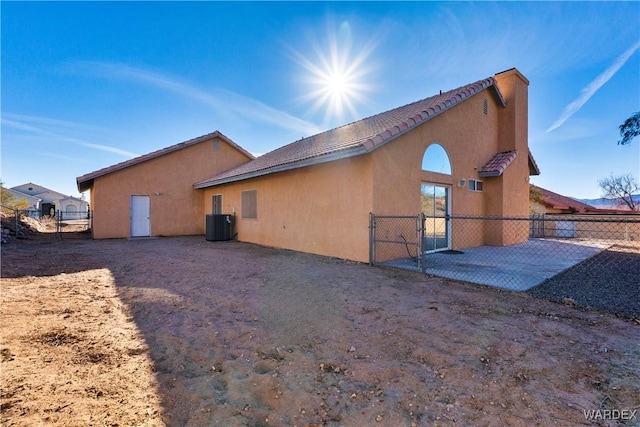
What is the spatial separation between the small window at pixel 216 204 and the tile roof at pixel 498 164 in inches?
477

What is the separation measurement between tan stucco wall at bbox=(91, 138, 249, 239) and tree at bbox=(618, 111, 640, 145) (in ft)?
55.4

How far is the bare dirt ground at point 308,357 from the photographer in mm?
2023

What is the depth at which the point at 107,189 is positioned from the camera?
1383 centimetres

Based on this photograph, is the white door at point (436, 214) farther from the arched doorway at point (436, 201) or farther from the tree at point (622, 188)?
the tree at point (622, 188)

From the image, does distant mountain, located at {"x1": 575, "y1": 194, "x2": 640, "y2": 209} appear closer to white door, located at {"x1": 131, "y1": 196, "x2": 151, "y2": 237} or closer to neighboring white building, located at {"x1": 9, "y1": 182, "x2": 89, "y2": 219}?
white door, located at {"x1": 131, "y1": 196, "x2": 151, "y2": 237}

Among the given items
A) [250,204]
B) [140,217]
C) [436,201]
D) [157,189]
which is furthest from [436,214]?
[140,217]

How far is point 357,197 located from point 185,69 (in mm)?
9319

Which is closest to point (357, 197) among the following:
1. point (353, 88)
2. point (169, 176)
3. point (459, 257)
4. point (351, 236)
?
point (351, 236)

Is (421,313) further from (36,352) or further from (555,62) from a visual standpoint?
(555,62)

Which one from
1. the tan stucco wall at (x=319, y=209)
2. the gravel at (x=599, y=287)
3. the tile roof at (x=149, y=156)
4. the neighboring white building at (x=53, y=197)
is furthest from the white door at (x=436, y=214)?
the neighboring white building at (x=53, y=197)

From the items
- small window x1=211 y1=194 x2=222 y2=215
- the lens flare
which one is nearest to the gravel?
the lens flare

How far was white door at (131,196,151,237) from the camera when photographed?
14570 millimetres

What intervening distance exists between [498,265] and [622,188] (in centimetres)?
3856

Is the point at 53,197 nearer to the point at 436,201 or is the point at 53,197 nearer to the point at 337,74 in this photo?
the point at 337,74
